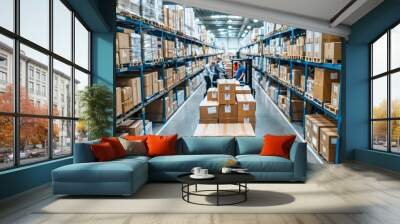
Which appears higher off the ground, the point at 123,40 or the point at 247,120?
the point at 123,40

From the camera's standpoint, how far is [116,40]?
9430 mm

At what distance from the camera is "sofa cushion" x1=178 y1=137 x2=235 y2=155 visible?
7.11 m

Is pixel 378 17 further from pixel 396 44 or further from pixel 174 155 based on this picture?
pixel 174 155

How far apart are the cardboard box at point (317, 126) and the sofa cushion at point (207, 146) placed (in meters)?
3.43

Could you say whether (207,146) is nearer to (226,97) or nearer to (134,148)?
(134,148)

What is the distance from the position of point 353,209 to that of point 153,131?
8176 mm

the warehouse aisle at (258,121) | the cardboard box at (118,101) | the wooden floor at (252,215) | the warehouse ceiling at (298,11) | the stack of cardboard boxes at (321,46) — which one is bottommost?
the wooden floor at (252,215)

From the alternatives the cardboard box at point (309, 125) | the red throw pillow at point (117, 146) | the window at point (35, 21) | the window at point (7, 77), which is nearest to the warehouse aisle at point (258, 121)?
the cardboard box at point (309, 125)

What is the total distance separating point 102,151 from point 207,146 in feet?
5.00

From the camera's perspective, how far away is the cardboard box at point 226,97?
10.2 meters

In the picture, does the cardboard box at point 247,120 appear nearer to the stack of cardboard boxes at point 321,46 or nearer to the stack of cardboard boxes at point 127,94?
the stack of cardboard boxes at point 321,46

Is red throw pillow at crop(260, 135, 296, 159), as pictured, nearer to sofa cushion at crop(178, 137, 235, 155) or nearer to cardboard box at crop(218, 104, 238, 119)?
sofa cushion at crop(178, 137, 235, 155)

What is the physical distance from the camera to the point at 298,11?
8.49 m

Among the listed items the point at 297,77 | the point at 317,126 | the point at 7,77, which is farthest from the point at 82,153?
the point at 297,77
